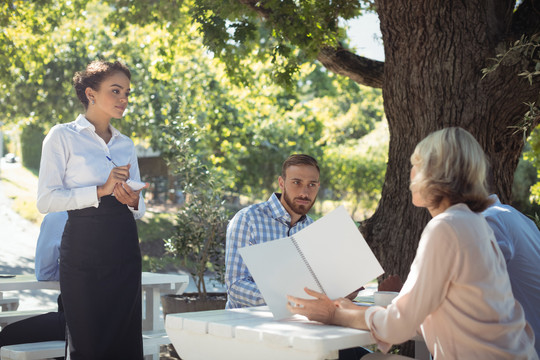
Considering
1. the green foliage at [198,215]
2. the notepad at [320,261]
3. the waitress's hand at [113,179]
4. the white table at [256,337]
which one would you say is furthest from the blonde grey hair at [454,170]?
the green foliage at [198,215]

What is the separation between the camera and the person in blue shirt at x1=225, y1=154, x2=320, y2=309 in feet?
11.9

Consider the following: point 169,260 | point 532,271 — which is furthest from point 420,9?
point 169,260

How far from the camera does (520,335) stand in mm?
2268

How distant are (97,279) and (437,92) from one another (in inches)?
105

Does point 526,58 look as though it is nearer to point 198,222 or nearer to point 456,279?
point 456,279

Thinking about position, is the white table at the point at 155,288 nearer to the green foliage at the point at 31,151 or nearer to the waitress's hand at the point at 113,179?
the waitress's hand at the point at 113,179

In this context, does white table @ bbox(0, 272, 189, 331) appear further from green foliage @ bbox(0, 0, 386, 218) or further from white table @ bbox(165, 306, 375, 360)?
green foliage @ bbox(0, 0, 386, 218)

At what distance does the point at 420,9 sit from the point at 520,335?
116 inches

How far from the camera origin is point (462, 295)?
2201 millimetres

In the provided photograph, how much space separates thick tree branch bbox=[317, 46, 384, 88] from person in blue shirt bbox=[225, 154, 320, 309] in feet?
5.96

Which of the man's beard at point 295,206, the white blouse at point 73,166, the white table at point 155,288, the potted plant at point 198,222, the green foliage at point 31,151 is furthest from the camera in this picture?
the green foliage at point 31,151

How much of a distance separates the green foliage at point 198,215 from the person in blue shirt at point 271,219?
2985mm

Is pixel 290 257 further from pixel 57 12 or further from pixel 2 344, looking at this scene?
pixel 57 12

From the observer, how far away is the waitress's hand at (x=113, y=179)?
3330mm
